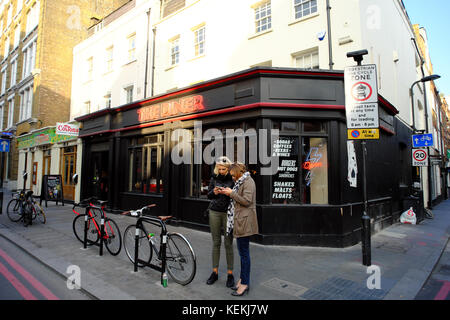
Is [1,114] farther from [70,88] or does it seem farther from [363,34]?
[363,34]

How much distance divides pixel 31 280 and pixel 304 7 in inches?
409

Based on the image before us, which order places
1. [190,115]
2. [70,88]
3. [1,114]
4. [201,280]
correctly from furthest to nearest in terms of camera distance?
[1,114], [70,88], [190,115], [201,280]

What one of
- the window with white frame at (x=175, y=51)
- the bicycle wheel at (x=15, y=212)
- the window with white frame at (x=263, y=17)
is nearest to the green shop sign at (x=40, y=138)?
the bicycle wheel at (x=15, y=212)

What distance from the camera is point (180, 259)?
417cm

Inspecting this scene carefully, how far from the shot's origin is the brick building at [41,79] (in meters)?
18.4

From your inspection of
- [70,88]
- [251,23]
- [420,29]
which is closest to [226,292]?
[251,23]

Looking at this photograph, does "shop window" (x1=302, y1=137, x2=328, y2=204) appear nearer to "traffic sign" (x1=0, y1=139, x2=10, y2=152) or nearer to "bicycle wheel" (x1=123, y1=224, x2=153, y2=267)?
"bicycle wheel" (x1=123, y1=224, x2=153, y2=267)

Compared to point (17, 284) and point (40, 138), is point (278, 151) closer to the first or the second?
point (17, 284)

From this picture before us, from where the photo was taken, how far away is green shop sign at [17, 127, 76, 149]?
1503cm

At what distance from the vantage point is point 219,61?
1045 centimetres

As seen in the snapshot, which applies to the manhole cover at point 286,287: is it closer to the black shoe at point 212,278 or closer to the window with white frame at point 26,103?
the black shoe at point 212,278
